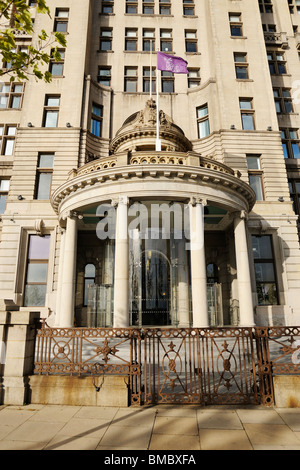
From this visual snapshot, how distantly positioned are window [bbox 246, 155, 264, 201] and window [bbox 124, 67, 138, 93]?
13.2 meters

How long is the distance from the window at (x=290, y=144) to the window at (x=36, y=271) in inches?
871

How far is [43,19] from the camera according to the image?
25.6m

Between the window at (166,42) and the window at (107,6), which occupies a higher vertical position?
the window at (107,6)

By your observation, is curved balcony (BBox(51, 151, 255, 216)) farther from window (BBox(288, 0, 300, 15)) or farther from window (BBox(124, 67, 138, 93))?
window (BBox(288, 0, 300, 15))

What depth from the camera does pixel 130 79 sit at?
27344mm

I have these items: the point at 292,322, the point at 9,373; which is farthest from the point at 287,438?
the point at 292,322

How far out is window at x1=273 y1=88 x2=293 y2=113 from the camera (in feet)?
88.3

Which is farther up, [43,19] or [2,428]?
[43,19]

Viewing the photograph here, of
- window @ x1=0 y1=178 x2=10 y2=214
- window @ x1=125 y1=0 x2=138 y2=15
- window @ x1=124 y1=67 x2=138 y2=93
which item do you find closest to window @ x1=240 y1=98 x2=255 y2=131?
window @ x1=124 y1=67 x2=138 y2=93

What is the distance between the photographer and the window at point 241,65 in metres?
25.2

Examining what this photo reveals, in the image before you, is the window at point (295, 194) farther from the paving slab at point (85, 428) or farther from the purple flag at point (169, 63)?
the paving slab at point (85, 428)

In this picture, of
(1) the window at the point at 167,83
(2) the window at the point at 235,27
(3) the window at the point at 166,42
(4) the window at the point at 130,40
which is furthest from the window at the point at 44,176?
(2) the window at the point at 235,27
